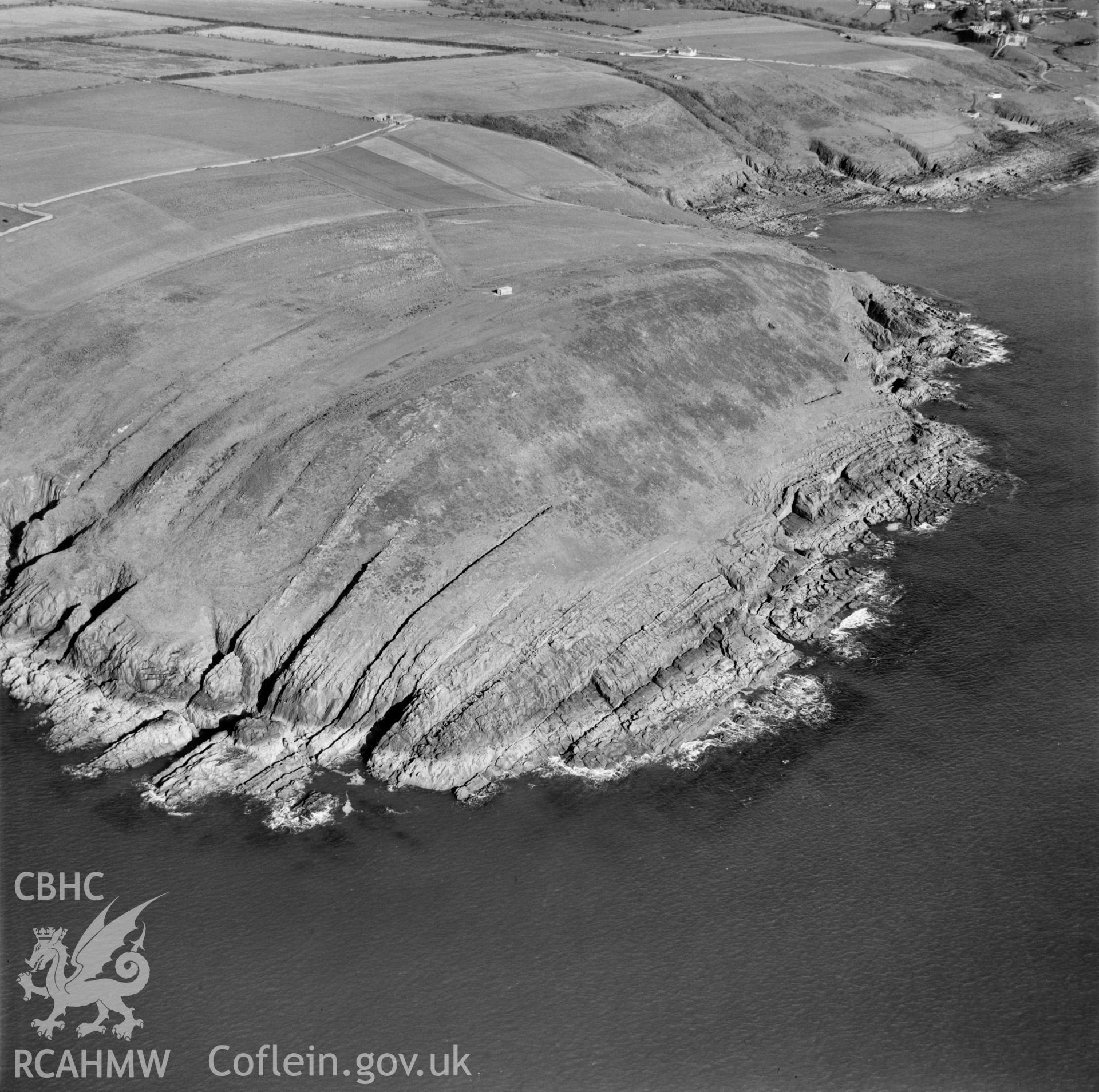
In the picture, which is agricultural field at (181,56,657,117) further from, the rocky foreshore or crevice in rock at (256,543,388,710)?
crevice in rock at (256,543,388,710)

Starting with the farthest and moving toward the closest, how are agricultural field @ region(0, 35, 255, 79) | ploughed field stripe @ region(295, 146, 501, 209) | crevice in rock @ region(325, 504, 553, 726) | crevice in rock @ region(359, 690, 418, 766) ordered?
agricultural field @ region(0, 35, 255, 79), ploughed field stripe @ region(295, 146, 501, 209), crevice in rock @ region(325, 504, 553, 726), crevice in rock @ region(359, 690, 418, 766)

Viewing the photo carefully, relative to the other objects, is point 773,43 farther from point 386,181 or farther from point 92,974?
point 92,974

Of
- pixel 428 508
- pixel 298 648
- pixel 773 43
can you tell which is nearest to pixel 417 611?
pixel 298 648

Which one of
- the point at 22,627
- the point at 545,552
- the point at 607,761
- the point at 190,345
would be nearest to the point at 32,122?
the point at 190,345

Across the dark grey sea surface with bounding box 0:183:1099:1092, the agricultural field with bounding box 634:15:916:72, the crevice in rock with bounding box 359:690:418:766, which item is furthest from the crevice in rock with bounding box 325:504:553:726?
the agricultural field with bounding box 634:15:916:72

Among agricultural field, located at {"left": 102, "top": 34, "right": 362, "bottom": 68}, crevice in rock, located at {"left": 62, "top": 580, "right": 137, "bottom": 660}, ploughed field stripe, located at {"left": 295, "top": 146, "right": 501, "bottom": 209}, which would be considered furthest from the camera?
agricultural field, located at {"left": 102, "top": 34, "right": 362, "bottom": 68}

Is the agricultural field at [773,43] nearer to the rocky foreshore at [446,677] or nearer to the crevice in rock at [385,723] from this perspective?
the rocky foreshore at [446,677]

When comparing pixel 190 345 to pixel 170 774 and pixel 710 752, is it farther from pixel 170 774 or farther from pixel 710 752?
pixel 710 752

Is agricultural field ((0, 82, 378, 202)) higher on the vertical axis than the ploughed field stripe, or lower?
higher
